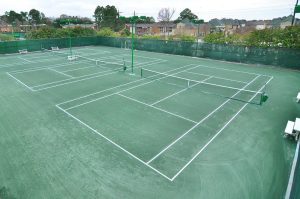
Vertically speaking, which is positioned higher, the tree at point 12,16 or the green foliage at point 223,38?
the tree at point 12,16

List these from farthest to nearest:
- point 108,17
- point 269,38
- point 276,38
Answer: point 108,17
point 269,38
point 276,38

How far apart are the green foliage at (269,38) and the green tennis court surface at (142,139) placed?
7747 mm

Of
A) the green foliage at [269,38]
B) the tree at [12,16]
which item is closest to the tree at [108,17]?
the tree at [12,16]

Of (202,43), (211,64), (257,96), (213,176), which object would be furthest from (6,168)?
(202,43)

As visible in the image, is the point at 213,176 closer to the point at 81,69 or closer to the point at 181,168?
the point at 181,168

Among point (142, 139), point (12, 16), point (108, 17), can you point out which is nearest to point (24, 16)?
point (12, 16)

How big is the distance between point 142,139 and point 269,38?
73.0 ft

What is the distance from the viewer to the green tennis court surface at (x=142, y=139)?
660 centimetres

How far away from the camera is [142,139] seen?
9.09 meters

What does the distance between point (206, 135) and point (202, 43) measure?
21.6 meters

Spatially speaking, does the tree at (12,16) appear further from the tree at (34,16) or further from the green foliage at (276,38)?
the green foliage at (276,38)

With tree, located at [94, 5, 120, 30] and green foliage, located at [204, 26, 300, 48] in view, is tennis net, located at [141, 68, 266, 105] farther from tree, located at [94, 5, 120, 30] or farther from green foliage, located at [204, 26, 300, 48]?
tree, located at [94, 5, 120, 30]

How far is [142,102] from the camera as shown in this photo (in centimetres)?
1309

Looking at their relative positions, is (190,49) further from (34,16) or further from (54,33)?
(34,16)
